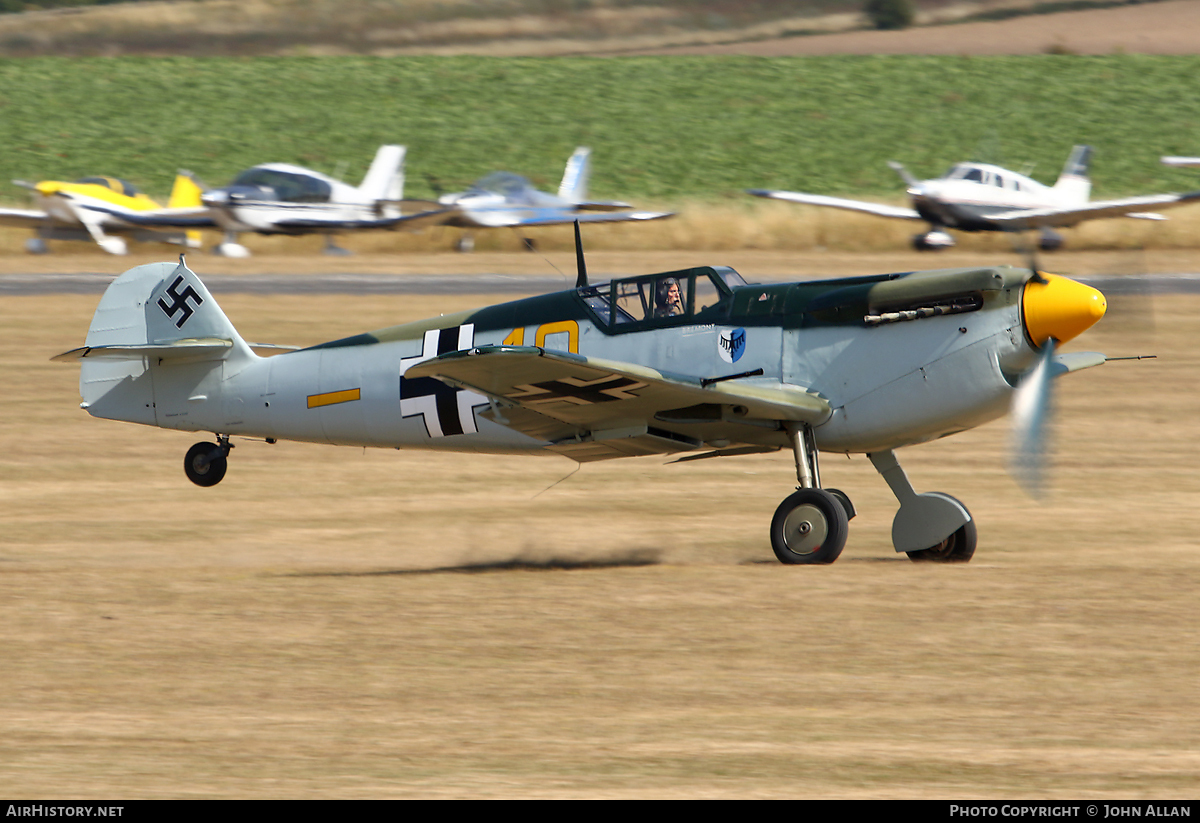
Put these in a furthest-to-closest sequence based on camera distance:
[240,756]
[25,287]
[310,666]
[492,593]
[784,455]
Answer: [25,287], [784,455], [492,593], [310,666], [240,756]

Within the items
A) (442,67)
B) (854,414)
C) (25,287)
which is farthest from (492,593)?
(442,67)

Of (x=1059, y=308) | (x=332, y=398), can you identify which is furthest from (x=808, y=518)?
(x=332, y=398)

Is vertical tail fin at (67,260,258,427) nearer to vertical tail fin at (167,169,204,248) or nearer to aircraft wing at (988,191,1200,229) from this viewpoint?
vertical tail fin at (167,169,204,248)

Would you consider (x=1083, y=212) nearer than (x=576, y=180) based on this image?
Yes

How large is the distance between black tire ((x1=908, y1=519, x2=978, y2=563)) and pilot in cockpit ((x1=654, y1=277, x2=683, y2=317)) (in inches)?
101

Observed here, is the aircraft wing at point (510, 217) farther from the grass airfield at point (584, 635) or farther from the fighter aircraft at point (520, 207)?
the grass airfield at point (584, 635)

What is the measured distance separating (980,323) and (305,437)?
5536 millimetres

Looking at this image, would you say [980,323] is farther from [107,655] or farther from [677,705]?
[107,655]

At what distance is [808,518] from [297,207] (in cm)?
2751

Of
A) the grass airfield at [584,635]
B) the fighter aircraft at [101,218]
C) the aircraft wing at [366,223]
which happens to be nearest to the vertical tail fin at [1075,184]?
the aircraft wing at [366,223]

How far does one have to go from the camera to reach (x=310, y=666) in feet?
26.2

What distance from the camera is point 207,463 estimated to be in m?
12.4

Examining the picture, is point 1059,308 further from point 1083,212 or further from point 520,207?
point 520,207

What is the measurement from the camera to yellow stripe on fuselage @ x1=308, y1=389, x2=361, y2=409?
11836 millimetres
